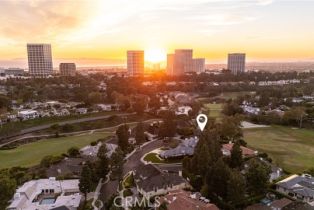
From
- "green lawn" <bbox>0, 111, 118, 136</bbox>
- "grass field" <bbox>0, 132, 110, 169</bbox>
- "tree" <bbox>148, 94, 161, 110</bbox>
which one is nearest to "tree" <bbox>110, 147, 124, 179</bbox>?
"grass field" <bbox>0, 132, 110, 169</bbox>

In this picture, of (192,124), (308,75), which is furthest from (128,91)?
(308,75)

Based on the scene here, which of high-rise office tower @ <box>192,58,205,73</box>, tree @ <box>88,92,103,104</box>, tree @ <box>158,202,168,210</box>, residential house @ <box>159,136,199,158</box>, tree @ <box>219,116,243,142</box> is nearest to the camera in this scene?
tree @ <box>158,202,168,210</box>

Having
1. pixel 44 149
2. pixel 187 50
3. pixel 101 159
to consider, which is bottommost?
pixel 44 149

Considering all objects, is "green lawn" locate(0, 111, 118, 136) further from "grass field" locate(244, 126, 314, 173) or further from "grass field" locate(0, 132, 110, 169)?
"grass field" locate(244, 126, 314, 173)

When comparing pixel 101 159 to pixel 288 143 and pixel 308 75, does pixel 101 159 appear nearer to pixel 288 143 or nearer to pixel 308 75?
pixel 288 143

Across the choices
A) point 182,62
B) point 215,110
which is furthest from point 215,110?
point 182,62

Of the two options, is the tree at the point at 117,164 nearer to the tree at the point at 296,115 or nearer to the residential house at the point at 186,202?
the residential house at the point at 186,202

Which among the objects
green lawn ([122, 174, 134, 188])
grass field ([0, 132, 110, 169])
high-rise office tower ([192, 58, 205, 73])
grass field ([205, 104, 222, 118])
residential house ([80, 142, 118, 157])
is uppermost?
high-rise office tower ([192, 58, 205, 73])
